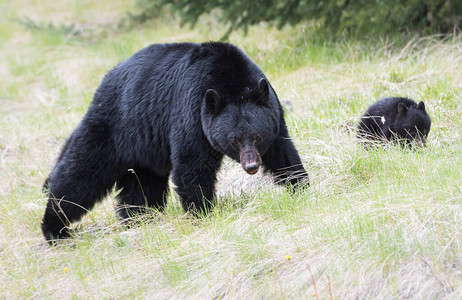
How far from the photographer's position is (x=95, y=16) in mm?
14875

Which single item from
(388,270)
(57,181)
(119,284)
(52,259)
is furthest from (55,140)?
(388,270)

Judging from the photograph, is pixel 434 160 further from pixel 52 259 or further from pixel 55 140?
pixel 55 140

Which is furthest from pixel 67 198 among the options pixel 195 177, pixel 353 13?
pixel 353 13

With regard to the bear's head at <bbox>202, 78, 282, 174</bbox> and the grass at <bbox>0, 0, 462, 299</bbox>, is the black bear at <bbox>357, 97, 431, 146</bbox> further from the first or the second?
the bear's head at <bbox>202, 78, 282, 174</bbox>

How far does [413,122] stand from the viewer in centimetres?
636

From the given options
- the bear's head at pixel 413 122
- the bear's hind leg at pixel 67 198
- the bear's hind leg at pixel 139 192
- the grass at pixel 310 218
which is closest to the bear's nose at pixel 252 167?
the grass at pixel 310 218

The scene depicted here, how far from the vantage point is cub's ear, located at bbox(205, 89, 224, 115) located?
4.68 metres

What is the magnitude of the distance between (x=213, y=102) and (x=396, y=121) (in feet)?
9.04

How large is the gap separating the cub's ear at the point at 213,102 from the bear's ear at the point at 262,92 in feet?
1.00

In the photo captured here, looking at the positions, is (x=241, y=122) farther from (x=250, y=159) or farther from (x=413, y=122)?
(x=413, y=122)

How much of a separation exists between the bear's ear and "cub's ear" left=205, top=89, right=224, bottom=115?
1.00ft

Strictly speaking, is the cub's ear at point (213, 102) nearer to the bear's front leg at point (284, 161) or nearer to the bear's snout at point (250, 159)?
the bear's snout at point (250, 159)

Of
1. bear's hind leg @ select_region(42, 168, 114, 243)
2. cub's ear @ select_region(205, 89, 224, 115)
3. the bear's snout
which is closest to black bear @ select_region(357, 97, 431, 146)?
the bear's snout

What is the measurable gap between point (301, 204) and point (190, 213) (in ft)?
3.09
